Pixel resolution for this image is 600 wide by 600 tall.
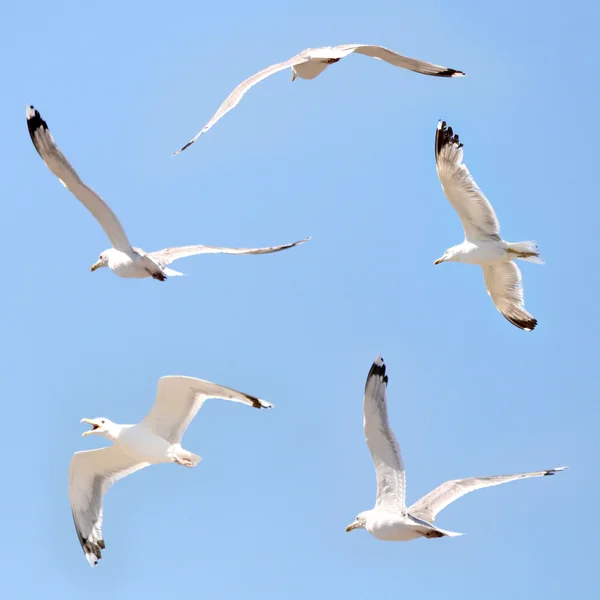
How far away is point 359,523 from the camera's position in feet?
50.5

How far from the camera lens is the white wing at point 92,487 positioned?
1627 centimetres

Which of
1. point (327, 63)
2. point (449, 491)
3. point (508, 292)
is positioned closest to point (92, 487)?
point (449, 491)

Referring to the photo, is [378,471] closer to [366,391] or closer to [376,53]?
[366,391]

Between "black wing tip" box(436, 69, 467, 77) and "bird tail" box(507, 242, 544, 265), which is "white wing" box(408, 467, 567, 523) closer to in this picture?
"bird tail" box(507, 242, 544, 265)

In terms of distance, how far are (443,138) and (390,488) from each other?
15.0 feet

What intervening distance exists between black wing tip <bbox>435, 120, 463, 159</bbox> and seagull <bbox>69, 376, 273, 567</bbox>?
4.39m

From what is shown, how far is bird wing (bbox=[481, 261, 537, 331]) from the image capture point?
18750 millimetres

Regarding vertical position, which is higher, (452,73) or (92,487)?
(452,73)

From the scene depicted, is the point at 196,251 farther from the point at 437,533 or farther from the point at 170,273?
the point at 437,533

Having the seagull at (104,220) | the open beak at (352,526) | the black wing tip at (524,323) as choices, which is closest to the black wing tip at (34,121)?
the seagull at (104,220)

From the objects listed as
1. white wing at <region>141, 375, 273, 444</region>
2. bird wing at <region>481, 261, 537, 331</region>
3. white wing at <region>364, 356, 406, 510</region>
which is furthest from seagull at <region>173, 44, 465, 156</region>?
bird wing at <region>481, 261, 537, 331</region>

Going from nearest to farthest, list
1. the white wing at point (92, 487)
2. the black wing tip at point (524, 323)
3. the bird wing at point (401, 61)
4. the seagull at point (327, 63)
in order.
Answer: the seagull at point (327, 63) < the bird wing at point (401, 61) < the white wing at point (92, 487) < the black wing tip at point (524, 323)

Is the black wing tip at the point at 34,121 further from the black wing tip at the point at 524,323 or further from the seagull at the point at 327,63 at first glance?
the black wing tip at the point at 524,323

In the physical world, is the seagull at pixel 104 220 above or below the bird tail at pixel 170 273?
above
